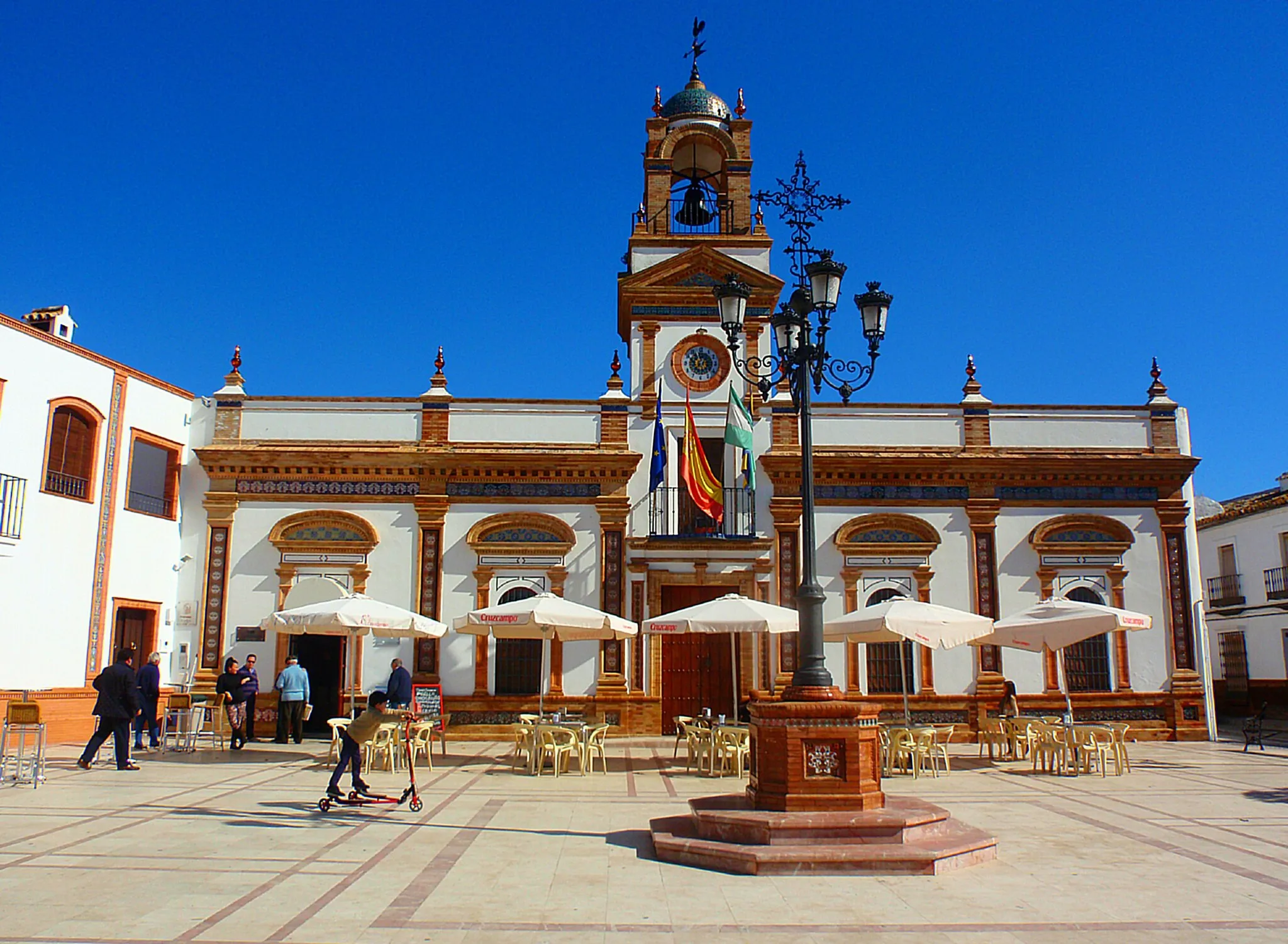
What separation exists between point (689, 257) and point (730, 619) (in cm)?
871

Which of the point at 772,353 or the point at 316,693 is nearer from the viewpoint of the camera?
the point at 316,693

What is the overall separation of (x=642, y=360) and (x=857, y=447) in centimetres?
452

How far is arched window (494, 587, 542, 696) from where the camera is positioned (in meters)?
18.5

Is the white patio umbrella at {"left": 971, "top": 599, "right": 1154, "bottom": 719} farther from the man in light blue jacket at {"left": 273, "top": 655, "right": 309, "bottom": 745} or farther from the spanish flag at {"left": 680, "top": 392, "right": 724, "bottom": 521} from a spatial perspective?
the man in light blue jacket at {"left": 273, "top": 655, "right": 309, "bottom": 745}

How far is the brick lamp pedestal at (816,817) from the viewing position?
7719 millimetres

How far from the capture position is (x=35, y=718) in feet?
38.0

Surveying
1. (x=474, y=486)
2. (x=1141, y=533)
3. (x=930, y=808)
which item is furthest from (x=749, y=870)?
(x=1141, y=533)

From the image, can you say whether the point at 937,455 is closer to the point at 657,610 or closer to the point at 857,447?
the point at 857,447

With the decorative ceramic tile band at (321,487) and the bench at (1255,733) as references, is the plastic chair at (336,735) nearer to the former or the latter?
the decorative ceramic tile band at (321,487)

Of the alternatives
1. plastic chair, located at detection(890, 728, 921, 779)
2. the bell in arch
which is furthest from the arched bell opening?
plastic chair, located at detection(890, 728, 921, 779)

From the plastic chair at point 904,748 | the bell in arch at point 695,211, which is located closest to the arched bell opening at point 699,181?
the bell in arch at point 695,211

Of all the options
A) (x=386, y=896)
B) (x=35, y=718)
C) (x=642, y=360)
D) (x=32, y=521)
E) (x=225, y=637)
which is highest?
(x=642, y=360)

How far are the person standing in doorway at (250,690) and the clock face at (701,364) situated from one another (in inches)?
374

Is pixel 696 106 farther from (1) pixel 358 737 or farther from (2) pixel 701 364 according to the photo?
(1) pixel 358 737
